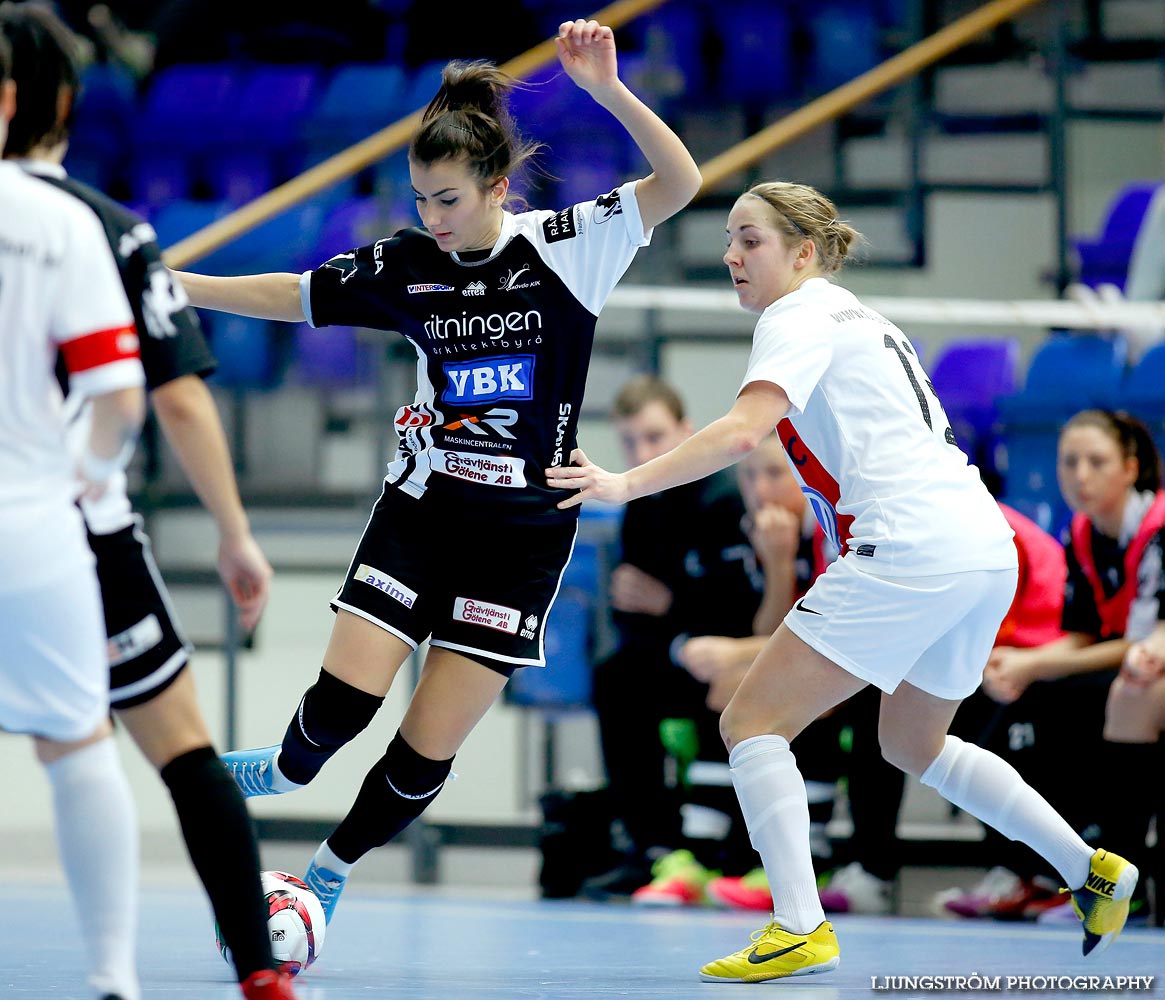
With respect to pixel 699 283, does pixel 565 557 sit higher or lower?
lower

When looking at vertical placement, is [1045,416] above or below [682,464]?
below

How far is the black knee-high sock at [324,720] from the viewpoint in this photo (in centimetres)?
352

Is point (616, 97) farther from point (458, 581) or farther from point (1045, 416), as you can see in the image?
point (1045, 416)

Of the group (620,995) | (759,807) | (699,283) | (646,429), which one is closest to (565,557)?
(759,807)

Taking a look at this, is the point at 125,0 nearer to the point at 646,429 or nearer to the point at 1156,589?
the point at 646,429

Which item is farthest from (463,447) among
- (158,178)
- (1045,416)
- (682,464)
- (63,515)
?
(158,178)

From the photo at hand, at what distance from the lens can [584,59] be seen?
340 cm

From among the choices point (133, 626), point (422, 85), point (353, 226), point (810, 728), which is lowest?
point (810, 728)

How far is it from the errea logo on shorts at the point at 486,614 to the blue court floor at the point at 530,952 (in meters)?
0.75

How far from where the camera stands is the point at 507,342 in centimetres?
358

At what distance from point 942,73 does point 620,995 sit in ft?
18.3

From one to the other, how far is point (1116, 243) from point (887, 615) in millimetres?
4408

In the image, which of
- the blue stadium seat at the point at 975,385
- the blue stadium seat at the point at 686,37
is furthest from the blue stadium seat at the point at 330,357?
the blue stadium seat at the point at 686,37

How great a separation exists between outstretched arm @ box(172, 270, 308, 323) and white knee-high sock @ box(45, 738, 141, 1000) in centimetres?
158
